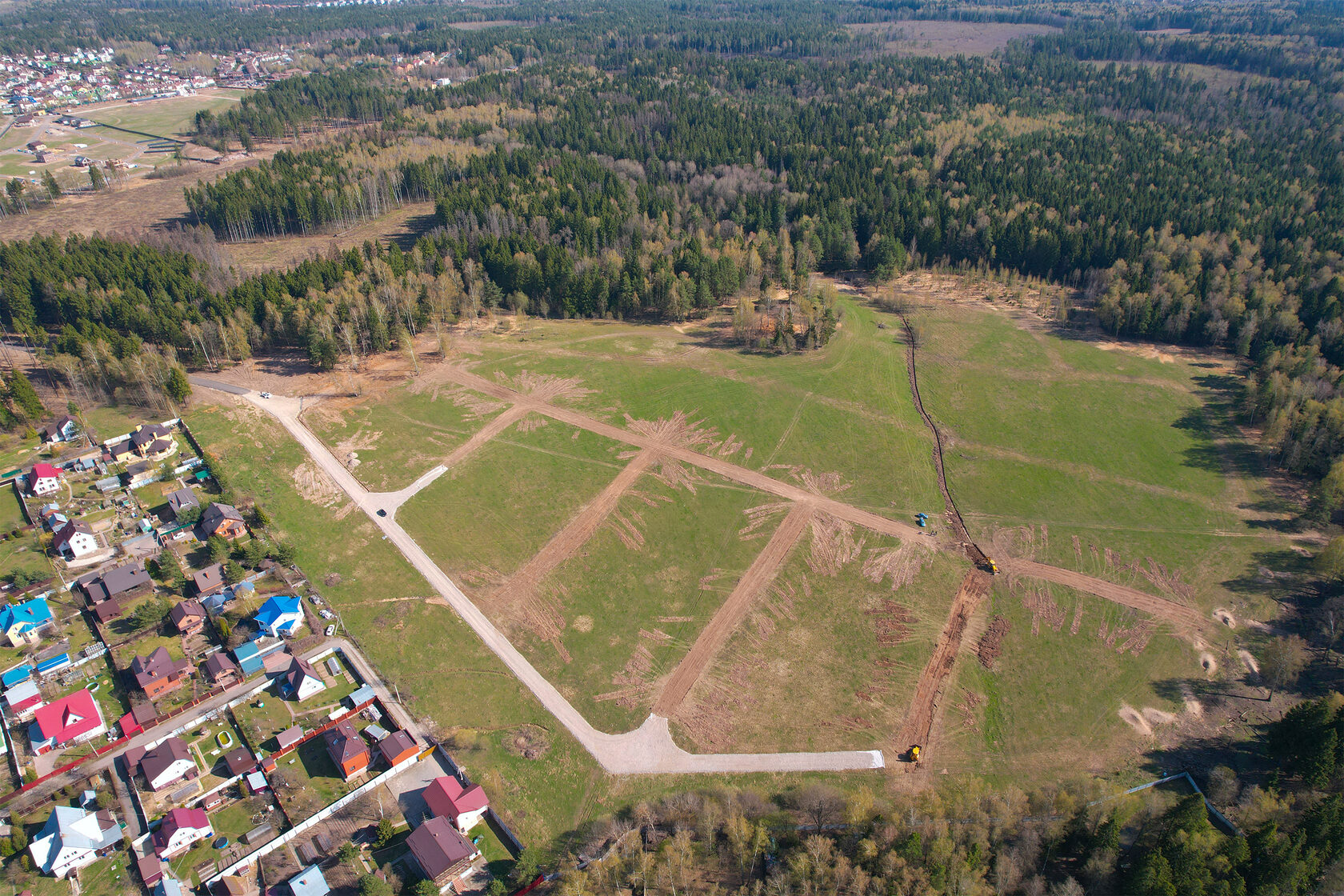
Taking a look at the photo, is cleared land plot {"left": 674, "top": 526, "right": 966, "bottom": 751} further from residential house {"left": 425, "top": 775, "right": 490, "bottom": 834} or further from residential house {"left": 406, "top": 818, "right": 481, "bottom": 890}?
residential house {"left": 406, "top": 818, "right": 481, "bottom": 890}

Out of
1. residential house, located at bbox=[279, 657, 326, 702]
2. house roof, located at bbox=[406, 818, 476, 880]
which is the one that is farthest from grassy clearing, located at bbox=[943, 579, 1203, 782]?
residential house, located at bbox=[279, 657, 326, 702]

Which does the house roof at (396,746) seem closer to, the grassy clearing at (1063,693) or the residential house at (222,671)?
the residential house at (222,671)

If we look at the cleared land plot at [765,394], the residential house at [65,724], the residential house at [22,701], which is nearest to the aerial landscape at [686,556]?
the residential house at [22,701]

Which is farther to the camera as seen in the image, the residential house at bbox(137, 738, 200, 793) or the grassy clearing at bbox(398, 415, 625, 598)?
the grassy clearing at bbox(398, 415, 625, 598)

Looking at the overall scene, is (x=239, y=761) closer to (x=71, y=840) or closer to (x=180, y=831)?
(x=180, y=831)

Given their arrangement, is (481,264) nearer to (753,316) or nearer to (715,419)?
(753,316)

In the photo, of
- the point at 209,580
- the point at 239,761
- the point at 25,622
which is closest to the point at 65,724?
the point at 239,761
